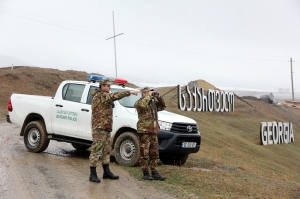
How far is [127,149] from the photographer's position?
29.9 ft

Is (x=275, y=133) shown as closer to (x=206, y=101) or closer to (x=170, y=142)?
(x=206, y=101)

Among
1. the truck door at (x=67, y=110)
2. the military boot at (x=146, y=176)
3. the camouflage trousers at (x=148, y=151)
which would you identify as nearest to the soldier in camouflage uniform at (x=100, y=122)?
the camouflage trousers at (x=148, y=151)

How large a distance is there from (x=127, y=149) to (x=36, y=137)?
2.95m

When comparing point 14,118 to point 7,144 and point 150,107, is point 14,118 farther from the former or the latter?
point 150,107

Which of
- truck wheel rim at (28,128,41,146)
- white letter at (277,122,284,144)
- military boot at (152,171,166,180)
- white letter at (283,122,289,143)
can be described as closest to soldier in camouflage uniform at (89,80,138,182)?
military boot at (152,171,166,180)

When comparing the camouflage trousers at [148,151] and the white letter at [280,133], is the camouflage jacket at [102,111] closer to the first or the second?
the camouflage trousers at [148,151]

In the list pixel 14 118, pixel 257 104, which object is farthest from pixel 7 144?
pixel 257 104

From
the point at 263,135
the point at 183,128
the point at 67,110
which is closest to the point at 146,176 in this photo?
the point at 183,128

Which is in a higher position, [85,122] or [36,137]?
[85,122]

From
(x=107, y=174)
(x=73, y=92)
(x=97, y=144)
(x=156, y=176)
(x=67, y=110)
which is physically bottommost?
(x=156, y=176)

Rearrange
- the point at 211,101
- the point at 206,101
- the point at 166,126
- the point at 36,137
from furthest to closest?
the point at 211,101
the point at 206,101
the point at 36,137
the point at 166,126

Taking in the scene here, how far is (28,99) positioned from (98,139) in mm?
4309

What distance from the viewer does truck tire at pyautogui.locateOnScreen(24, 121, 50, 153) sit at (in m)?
10.4

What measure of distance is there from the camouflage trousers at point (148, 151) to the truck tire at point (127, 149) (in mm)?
1011
